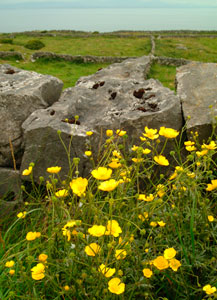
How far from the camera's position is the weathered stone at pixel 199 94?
457 cm

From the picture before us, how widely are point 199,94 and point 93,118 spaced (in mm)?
1900

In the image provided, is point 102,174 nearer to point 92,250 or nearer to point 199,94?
point 92,250

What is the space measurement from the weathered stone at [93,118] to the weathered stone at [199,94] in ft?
0.79

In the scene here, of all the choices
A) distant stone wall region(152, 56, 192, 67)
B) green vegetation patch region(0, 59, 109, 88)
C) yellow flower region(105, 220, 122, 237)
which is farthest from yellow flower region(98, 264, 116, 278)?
distant stone wall region(152, 56, 192, 67)

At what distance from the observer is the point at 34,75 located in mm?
6312

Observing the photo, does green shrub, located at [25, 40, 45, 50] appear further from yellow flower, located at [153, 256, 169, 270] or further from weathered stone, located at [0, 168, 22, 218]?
yellow flower, located at [153, 256, 169, 270]

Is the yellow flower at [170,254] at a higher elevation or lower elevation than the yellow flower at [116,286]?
higher

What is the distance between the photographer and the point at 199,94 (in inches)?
207

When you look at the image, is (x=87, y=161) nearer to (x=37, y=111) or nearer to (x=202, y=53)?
(x=37, y=111)

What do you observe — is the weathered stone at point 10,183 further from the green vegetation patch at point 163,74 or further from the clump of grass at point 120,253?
the green vegetation patch at point 163,74

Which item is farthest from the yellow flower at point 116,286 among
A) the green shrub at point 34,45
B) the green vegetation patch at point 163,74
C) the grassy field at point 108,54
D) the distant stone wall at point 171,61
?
the green shrub at point 34,45

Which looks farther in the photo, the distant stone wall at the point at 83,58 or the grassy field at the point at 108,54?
the distant stone wall at the point at 83,58

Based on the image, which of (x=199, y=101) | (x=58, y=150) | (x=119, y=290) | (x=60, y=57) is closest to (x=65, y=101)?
(x=58, y=150)

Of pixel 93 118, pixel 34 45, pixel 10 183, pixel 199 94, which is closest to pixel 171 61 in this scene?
pixel 199 94
